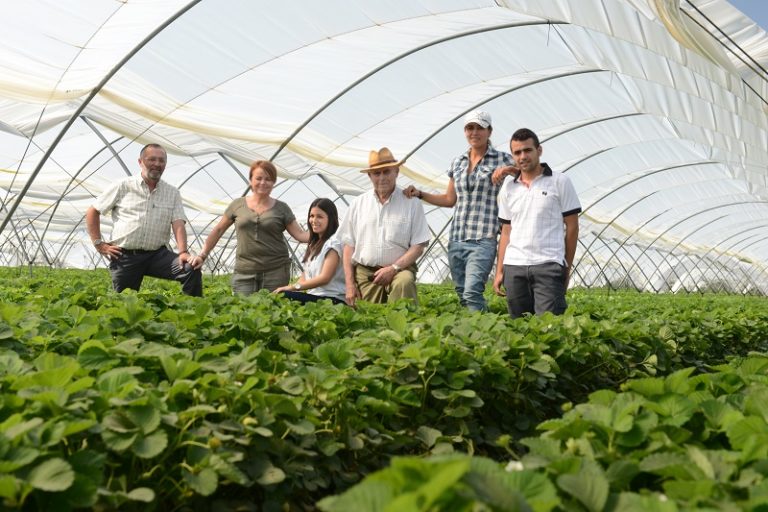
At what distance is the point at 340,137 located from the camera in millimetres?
12297

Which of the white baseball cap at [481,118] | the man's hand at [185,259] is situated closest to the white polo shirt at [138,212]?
the man's hand at [185,259]

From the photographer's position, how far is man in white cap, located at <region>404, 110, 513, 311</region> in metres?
5.69

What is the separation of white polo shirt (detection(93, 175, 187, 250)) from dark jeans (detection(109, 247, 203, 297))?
0.08 meters

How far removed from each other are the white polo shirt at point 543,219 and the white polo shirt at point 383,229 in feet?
2.61

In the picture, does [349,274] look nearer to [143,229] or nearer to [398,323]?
[143,229]

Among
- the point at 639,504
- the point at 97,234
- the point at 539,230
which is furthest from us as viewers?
the point at 97,234

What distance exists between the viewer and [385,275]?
18.2 feet

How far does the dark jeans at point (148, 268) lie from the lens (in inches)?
239

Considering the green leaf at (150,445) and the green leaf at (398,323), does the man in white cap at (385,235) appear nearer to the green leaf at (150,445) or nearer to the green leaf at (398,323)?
the green leaf at (398,323)

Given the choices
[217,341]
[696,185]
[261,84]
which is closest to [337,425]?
[217,341]

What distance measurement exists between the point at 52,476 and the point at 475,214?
465 centimetres

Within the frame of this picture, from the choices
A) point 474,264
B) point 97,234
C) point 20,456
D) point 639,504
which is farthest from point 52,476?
point 97,234

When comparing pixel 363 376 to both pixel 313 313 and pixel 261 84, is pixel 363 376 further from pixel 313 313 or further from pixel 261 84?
pixel 261 84

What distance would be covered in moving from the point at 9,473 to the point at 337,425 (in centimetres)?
117
